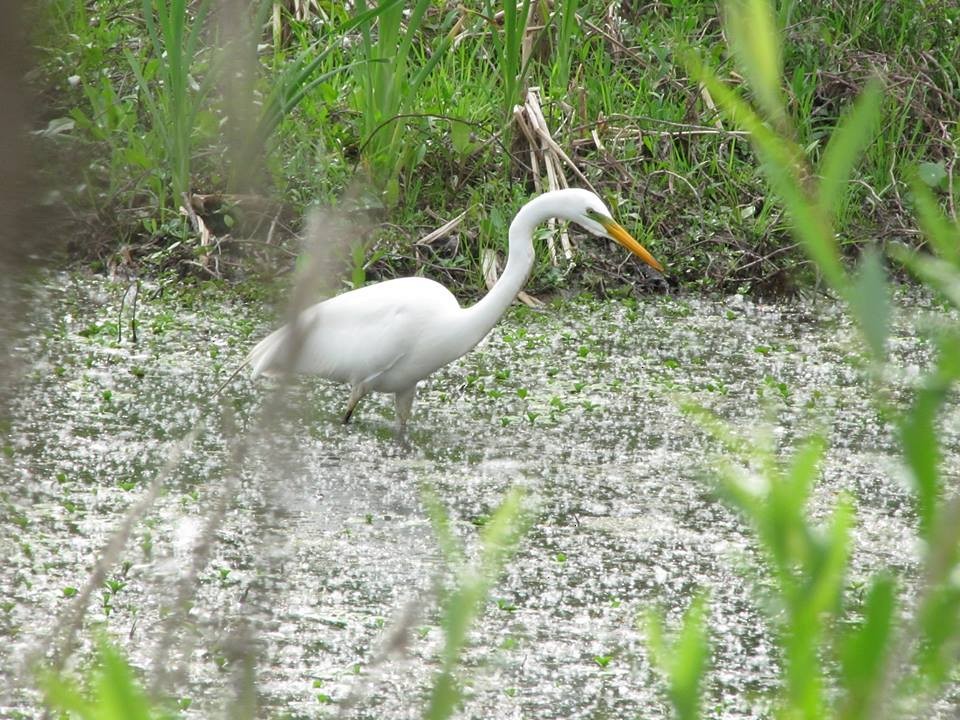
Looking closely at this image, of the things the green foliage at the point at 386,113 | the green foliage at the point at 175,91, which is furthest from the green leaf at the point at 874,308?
the green foliage at the point at 386,113

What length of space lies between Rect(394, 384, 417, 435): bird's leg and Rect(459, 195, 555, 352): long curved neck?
221 mm

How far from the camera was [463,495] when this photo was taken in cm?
401

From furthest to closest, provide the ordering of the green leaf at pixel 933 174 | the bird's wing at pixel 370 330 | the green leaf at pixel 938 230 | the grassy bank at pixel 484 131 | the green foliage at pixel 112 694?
the green leaf at pixel 933 174 < the grassy bank at pixel 484 131 < the bird's wing at pixel 370 330 < the green leaf at pixel 938 230 < the green foliage at pixel 112 694

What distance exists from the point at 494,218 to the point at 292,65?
0.99 m

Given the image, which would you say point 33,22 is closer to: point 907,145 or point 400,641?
point 400,641

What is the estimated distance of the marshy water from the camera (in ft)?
9.32

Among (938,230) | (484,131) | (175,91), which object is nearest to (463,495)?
(175,91)

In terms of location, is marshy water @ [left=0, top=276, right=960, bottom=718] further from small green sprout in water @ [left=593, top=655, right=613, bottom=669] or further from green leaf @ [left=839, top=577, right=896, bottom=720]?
green leaf @ [left=839, top=577, right=896, bottom=720]

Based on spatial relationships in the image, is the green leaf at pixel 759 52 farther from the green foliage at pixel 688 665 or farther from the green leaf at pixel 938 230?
the green foliage at pixel 688 665

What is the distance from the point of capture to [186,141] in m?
5.80

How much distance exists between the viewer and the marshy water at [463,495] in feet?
9.32

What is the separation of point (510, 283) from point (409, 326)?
1.11ft

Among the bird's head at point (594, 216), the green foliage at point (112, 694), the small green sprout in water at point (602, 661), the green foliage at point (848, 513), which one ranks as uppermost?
the green foliage at point (848, 513)

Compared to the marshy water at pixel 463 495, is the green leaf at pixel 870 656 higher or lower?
higher
